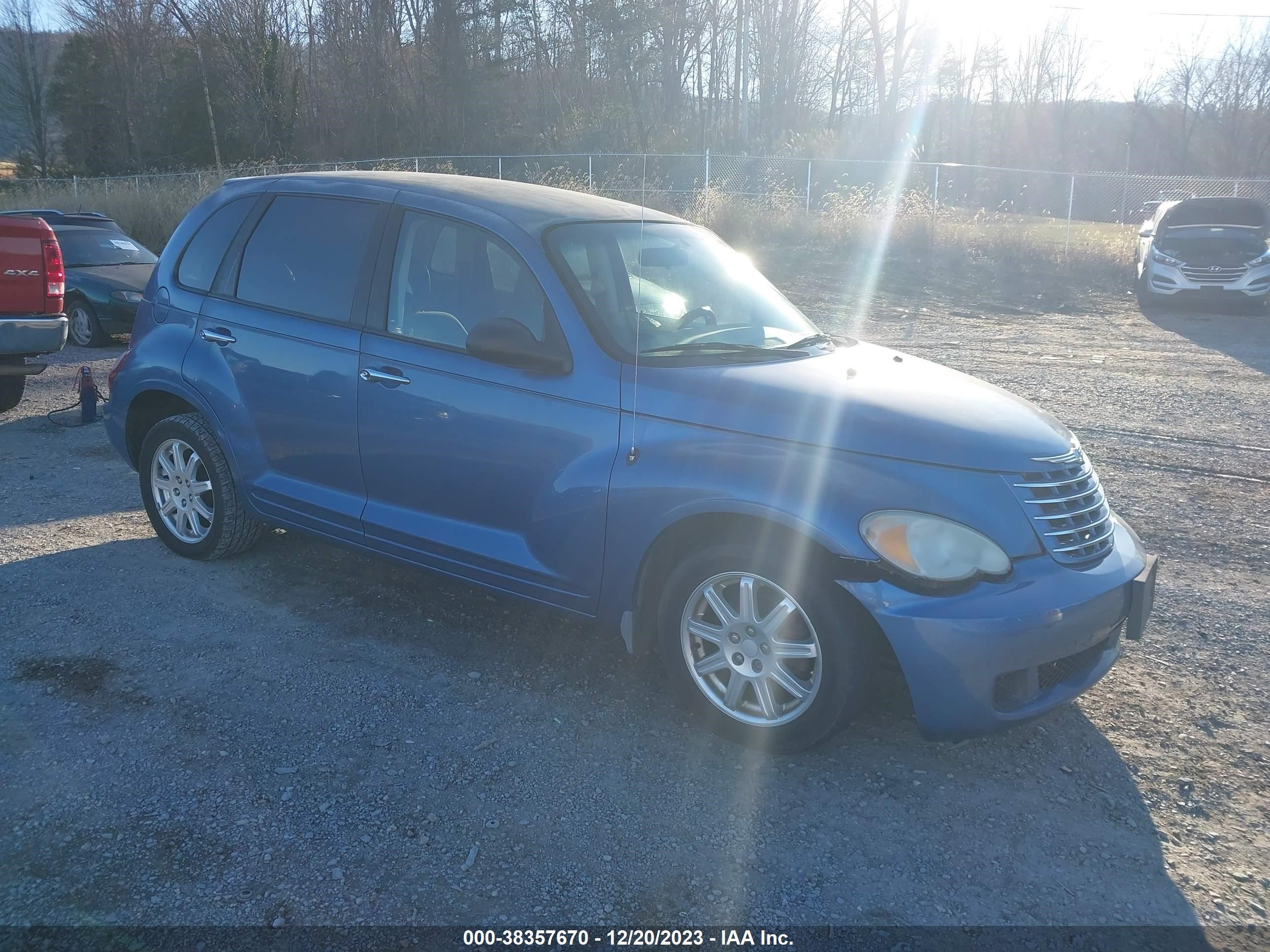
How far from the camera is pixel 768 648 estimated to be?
359cm

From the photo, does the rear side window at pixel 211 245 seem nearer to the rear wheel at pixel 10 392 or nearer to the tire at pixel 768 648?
the tire at pixel 768 648

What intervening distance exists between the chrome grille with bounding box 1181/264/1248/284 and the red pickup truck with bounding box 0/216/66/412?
15.1 meters

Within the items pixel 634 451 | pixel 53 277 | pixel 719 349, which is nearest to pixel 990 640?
pixel 634 451

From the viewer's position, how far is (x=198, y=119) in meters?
43.8

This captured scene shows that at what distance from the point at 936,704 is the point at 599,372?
66.6 inches

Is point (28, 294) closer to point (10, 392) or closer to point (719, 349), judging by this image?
point (10, 392)

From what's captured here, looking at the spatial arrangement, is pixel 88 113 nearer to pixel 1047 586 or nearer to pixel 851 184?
pixel 851 184


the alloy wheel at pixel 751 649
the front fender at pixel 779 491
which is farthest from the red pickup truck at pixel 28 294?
the alloy wheel at pixel 751 649

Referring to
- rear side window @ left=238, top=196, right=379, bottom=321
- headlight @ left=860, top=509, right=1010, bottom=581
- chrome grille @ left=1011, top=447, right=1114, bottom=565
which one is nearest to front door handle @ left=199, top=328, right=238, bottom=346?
rear side window @ left=238, top=196, right=379, bottom=321

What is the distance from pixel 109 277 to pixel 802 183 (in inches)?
643

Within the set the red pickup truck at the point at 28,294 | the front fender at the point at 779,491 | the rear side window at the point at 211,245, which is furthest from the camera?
the red pickup truck at the point at 28,294

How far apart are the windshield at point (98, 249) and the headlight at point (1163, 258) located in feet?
48.4

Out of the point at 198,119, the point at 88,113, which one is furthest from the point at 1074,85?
the point at 88,113

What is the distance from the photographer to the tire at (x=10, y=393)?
31.1 feet
